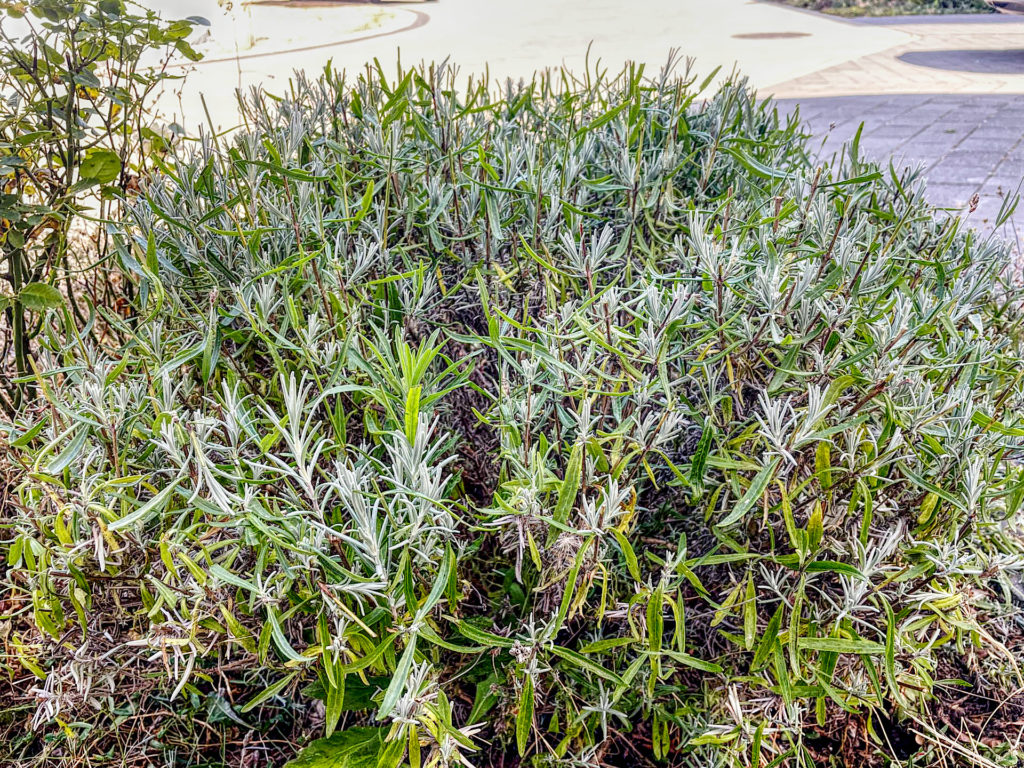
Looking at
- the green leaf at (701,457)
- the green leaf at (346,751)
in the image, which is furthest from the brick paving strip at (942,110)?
the green leaf at (346,751)

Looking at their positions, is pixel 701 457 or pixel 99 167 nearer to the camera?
pixel 701 457

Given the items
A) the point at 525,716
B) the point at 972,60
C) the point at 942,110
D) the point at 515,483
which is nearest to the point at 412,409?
the point at 515,483

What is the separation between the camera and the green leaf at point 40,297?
1.48 metres

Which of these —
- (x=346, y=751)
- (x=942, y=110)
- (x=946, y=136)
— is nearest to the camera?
(x=346, y=751)

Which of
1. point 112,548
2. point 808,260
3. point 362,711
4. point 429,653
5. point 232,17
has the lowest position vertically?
point 362,711

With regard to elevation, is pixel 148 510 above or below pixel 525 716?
above

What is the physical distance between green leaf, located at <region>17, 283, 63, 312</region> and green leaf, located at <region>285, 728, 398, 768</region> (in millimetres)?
999

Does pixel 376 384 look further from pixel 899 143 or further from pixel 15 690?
pixel 899 143

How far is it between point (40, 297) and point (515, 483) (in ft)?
3.68

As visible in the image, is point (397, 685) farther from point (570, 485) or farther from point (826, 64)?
point (826, 64)

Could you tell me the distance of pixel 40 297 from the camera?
1483 millimetres

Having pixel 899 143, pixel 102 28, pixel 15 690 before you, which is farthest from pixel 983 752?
pixel 899 143

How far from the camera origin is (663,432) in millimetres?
1086

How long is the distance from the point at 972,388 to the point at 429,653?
3.38 feet
